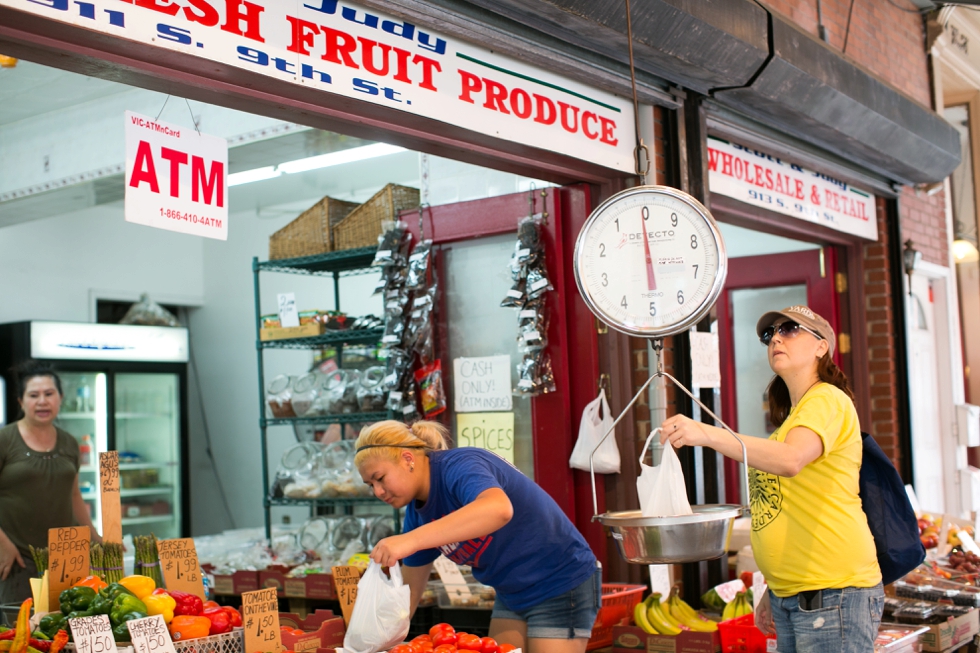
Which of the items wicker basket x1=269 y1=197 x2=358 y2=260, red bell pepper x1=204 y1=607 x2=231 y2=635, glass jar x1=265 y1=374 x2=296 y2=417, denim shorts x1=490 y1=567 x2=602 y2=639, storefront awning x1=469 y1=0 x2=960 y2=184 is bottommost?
denim shorts x1=490 y1=567 x2=602 y2=639

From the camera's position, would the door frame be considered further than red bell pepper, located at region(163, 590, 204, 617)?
Yes

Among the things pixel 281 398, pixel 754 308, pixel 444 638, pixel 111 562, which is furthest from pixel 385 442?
pixel 754 308

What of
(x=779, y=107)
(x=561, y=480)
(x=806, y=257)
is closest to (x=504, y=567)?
(x=561, y=480)

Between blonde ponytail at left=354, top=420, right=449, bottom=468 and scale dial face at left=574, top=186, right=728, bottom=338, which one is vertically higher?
scale dial face at left=574, top=186, right=728, bottom=338

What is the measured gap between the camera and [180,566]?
309cm

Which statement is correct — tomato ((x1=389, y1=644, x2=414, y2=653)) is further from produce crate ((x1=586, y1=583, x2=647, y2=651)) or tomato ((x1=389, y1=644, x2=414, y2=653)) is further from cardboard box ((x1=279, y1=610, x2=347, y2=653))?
produce crate ((x1=586, y1=583, x2=647, y2=651))

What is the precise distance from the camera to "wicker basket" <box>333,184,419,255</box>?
512cm

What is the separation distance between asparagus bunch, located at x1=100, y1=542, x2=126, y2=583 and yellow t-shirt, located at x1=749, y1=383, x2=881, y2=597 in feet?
6.62

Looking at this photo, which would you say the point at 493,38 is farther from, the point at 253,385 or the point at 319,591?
the point at 253,385

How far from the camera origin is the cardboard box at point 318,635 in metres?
2.99

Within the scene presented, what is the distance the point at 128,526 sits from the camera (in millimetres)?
8750

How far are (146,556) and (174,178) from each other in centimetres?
126

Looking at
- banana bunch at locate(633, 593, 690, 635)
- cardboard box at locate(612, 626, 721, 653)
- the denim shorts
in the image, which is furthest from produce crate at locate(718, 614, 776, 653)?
the denim shorts

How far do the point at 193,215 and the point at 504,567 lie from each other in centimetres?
140
